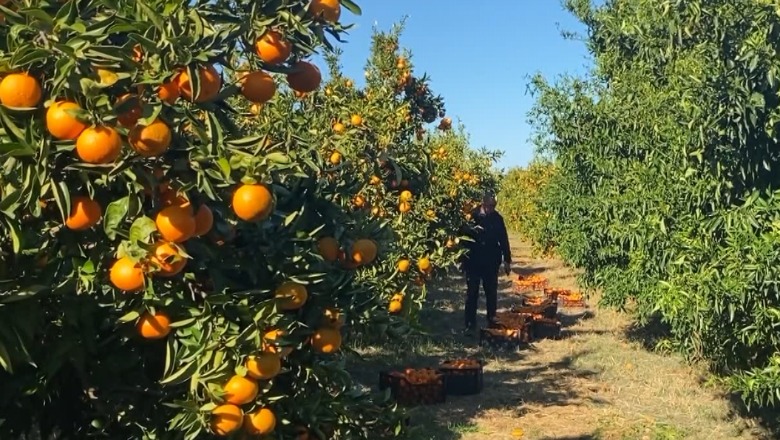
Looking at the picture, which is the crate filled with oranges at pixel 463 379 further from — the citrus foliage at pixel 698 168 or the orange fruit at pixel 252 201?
the orange fruit at pixel 252 201

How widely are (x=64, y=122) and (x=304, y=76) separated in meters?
0.70

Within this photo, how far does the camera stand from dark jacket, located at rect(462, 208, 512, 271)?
32.4 ft

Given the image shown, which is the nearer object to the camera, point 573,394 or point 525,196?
point 573,394

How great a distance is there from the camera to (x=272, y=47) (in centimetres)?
186

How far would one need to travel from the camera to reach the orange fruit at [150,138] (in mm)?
1577

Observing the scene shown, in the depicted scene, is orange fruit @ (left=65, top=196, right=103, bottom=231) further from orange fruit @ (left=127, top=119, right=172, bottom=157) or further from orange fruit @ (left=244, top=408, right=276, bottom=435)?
orange fruit @ (left=244, top=408, right=276, bottom=435)

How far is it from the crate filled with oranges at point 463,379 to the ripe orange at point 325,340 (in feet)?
15.8

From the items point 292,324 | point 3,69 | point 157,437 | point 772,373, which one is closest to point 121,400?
point 157,437

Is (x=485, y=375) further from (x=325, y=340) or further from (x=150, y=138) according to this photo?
(x=150, y=138)

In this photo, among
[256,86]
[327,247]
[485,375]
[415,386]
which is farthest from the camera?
[485,375]

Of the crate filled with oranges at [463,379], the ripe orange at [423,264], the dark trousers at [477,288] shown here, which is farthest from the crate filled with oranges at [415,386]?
the dark trousers at [477,288]

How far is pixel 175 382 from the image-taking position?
6.07ft

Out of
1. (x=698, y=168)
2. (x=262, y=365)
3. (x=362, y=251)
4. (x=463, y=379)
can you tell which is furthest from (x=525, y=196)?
(x=262, y=365)

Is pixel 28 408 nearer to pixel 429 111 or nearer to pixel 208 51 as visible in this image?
pixel 208 51
